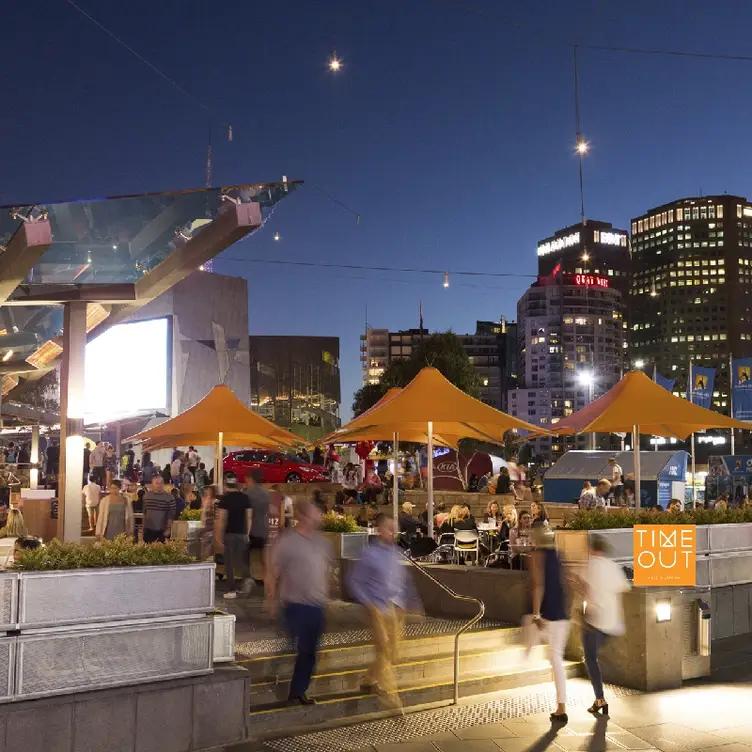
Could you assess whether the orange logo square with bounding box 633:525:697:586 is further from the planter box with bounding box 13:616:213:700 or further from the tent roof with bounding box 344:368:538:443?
the planter box with bounding box 13:616:213:700

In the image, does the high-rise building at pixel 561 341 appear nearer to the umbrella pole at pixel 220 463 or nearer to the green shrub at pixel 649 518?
the umbrella pole at pixel 220 463

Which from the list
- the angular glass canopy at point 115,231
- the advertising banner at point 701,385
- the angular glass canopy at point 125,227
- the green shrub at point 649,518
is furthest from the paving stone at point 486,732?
the advertising banner at point 701,385

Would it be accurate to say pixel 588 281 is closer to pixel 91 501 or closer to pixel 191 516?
pixel 91 501

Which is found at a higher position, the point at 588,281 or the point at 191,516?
the point at 588,281

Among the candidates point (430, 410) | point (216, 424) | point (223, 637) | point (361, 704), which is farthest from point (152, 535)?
point (223, 637)

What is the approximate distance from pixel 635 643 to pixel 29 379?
51.3 ft

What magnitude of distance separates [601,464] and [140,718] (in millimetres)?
27099

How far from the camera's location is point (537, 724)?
29.3 ft

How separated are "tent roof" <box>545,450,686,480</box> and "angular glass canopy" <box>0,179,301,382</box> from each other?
20.8m

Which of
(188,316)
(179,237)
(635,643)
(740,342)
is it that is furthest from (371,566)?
(740,342)

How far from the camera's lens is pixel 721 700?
33.0 ft

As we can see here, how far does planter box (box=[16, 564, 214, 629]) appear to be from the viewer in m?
7.05

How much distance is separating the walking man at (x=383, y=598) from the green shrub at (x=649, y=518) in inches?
161

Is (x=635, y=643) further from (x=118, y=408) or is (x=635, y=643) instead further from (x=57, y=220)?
(x=118, y=408)
